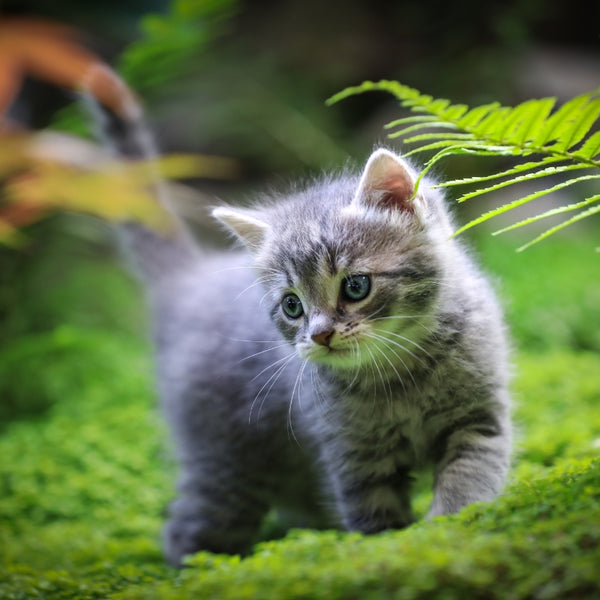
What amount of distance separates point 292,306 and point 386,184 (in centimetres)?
55

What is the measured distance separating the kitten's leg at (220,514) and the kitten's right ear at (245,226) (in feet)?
3.56

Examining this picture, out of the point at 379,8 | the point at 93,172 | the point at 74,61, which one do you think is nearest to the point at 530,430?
the point at 93,172

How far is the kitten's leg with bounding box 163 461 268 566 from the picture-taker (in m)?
3.07

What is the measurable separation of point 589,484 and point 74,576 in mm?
1797

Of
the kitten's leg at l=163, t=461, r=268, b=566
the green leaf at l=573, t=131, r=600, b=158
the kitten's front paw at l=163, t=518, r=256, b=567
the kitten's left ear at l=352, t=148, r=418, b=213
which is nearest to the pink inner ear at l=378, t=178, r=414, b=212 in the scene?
the kitten's left ear at l=352, t=148, r=418, b=213

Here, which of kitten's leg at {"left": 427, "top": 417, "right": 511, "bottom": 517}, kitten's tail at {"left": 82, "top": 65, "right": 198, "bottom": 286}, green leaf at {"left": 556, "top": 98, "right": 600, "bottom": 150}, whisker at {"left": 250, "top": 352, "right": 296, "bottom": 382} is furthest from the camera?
kitten's tail at {"left": 82, "top": 65, "right": 198, "bottom": 286}

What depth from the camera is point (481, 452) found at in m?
2.26

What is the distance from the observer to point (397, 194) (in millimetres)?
2330

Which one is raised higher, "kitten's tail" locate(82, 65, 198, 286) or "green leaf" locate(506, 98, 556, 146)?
"kitten's tail" locate(82, 65, 198, 286)

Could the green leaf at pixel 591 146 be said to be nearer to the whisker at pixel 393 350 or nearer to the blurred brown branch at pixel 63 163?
the whisker at pixel 393 350

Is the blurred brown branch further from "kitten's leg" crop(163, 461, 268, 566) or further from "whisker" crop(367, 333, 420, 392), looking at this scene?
"whisker" crop(367, 333, 420, 392)

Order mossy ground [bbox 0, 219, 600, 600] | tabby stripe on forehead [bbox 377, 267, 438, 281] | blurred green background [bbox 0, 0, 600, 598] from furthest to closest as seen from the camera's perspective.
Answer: blurred green background [bbox 0, 0, 600, 598]
tabby stripe on forehead [bbox 377, 267, 438, 281]
mossy ground [bbox 0, 219, 600, 600]

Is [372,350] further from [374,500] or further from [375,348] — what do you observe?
[374,500]

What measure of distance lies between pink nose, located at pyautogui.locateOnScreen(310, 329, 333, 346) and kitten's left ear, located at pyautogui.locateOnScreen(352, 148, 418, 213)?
0.48m
